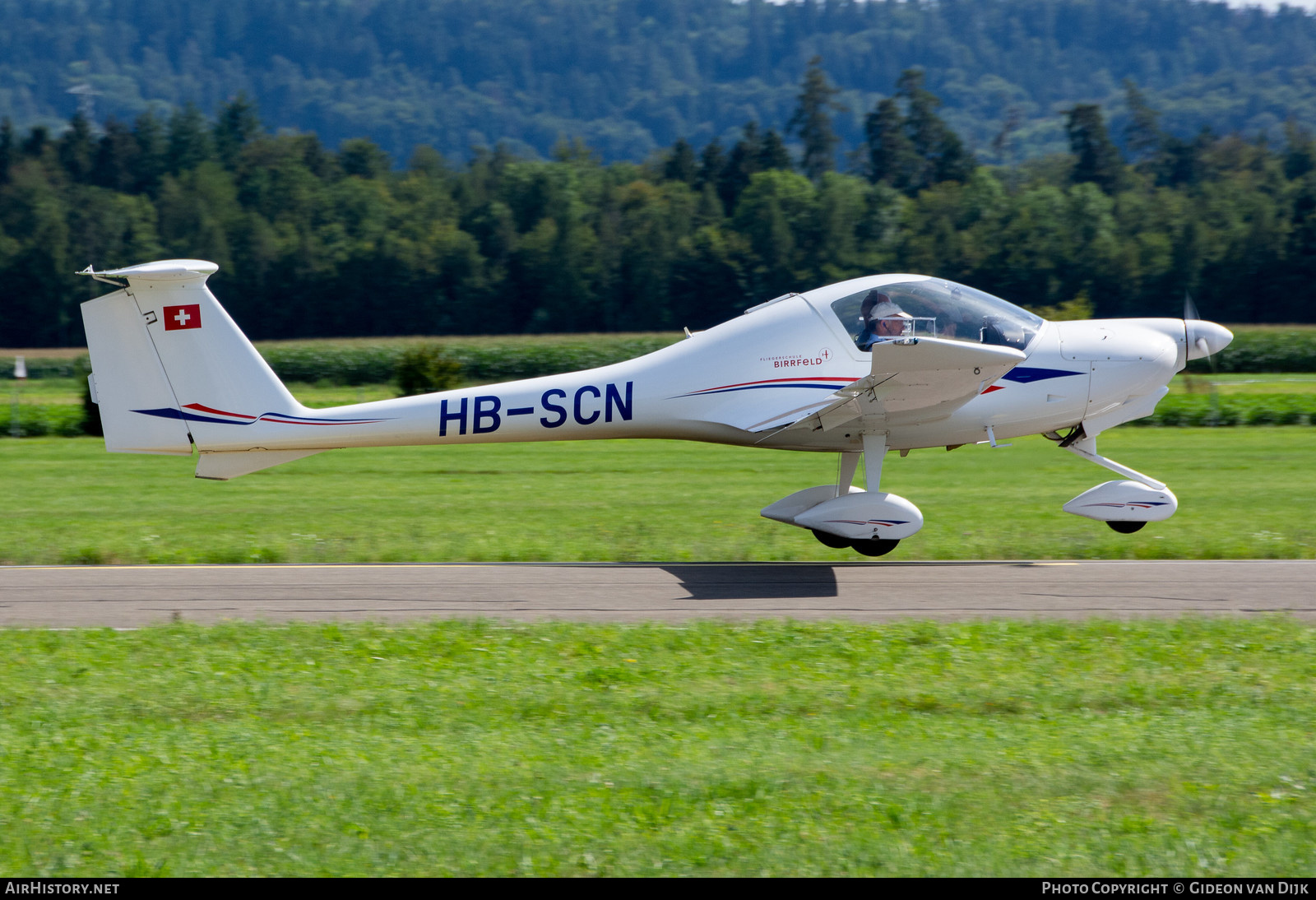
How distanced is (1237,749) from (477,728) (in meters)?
3.71

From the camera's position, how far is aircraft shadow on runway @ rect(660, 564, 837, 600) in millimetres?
10586

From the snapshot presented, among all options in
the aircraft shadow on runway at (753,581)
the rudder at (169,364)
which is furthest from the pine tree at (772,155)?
the rudder at (169,364)

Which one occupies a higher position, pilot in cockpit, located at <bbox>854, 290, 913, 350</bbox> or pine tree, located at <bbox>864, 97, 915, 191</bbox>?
Result: pine tree, located at <bbox>864, 97, 915, 191</bbox>

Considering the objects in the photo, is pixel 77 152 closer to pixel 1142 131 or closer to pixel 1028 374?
pixel 1028 374

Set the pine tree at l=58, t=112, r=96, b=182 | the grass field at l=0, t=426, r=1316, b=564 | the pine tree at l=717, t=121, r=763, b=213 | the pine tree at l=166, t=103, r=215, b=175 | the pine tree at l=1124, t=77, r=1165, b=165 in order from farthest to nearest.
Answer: the pine tree at l=1124, t=77, r=1165, b=165 < the pine tree at l=166, t=103, r=215, b=175 < the pine tree at l=58, t=112, r=96, b=182 < the pine tree at l=717, t=121, r=763, b=213 < the grass field at l=0, t=426, r=1316, b=564

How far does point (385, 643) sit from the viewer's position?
8.55 metres

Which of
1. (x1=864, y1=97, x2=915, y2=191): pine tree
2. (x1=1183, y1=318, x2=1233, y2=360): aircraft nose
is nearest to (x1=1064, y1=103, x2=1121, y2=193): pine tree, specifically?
(x1=864, y1=97, x2=915, y2=191): pine tree

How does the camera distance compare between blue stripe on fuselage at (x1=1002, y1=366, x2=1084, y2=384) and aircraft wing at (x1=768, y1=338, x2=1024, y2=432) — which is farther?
blue stripe on fuselage at (x1=1002, y1=366, x2=1084, y2=384)

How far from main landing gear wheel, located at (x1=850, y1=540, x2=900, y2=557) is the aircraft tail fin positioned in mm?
5658

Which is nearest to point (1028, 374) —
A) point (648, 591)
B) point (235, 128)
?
point (648, 591)

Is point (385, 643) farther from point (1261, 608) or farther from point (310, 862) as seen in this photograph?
point (1261, 608)

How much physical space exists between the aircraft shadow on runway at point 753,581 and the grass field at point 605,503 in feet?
2.78

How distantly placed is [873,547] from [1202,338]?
12.5 ft

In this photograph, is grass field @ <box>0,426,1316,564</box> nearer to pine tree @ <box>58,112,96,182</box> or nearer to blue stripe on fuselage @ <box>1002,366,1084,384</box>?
blue stripe on fuselage @ <box>1002,366,1084,384</box>
